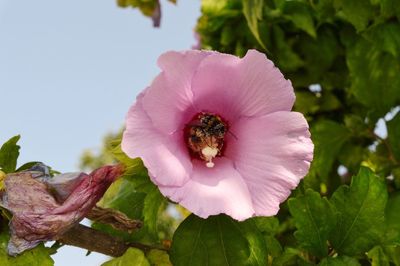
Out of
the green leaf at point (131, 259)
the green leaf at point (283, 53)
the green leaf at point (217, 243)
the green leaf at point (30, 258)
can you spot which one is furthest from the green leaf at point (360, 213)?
the green leaf at point (283, 53)

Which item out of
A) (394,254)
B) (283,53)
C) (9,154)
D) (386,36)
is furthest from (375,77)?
(9,154)

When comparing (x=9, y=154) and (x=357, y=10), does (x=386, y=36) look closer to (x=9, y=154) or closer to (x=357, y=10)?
(x=357, y=10)

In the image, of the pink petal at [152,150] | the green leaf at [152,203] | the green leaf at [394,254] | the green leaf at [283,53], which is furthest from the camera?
the green leaf at [283,53]

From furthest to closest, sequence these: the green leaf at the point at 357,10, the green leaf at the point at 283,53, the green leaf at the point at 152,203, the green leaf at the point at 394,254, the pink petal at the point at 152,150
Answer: the green leaf at the point at 283,53, the green leaf at the point at 357,10, the green leaf at the point at 394,254, the green leaf at the point at 152,203, the pink petal at the point at 152,150

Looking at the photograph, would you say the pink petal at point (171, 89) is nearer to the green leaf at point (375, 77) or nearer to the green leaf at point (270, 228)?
the green leaf at point (270, 228)

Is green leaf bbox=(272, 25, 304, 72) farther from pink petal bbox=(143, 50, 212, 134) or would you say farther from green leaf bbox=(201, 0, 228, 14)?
pink petal bbox=(143, 50, 212, 134)

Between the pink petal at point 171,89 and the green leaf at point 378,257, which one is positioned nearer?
the pink petal at point 171,89

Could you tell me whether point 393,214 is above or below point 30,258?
below
